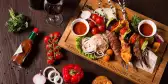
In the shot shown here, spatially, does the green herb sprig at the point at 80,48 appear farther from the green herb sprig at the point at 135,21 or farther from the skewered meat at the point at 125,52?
the green herb sprig at the point at 135,21

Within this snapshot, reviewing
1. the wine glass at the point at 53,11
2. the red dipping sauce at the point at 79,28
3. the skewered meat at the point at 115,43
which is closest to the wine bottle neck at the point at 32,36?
the wine glass at the point at 53,11

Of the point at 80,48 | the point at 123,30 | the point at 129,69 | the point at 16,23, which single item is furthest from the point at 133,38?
the point at 16,23

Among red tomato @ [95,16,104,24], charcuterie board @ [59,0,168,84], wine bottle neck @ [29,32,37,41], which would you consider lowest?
charcuterie board @ [59,0,168,84]

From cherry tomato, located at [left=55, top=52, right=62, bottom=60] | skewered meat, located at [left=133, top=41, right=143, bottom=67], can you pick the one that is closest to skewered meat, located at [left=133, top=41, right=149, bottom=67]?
skewered meat, located at [left=133, top=41, right=143, bottom=67]

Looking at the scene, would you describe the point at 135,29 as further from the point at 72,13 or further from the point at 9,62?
the point at 9,62

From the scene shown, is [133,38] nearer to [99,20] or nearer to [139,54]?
[139,54]

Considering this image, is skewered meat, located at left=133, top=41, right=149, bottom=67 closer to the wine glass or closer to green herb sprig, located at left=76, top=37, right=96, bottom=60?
green herb sprig, located at left=76, top=37, right=96, bottom=60

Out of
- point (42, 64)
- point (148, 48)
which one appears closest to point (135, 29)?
point (148, 48)
